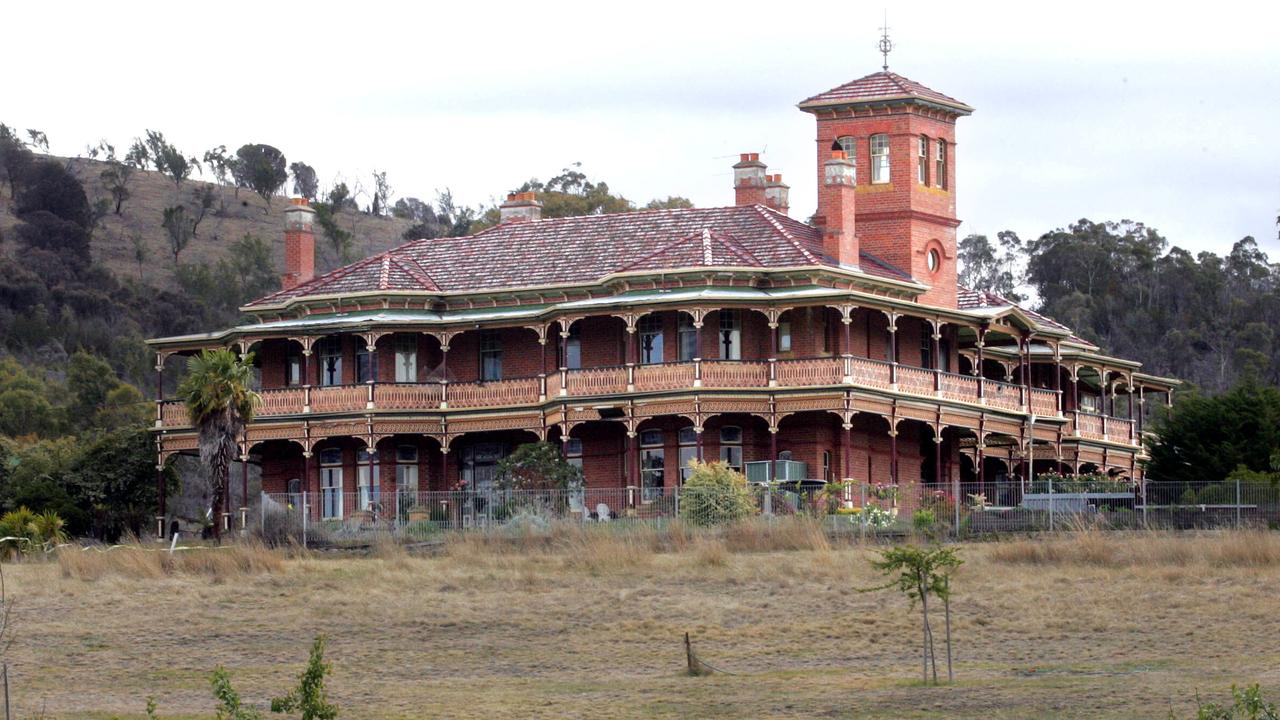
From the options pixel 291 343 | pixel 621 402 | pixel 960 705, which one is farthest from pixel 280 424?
Result: pixel 960 705

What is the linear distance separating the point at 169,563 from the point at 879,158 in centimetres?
2318

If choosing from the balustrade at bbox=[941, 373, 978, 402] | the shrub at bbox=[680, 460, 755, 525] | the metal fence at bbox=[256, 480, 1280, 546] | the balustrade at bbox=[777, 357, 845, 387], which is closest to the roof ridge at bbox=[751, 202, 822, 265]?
the balustrade at bbox=[777, 357, 845, 387]

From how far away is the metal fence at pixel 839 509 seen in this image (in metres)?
47.4

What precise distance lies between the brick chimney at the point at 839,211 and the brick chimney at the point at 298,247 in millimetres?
14061

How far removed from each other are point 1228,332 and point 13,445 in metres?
53.8

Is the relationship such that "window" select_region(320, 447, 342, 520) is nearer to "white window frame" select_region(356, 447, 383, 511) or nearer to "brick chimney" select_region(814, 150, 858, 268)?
"white window frame" select_region(356, 447, 383, 511)

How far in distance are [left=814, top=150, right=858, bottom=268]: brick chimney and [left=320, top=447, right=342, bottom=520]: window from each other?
12.5 m

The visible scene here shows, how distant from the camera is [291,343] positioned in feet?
213

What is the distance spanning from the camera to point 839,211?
201 ft

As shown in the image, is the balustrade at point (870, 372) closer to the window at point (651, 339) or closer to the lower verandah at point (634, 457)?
the lower verandah at point (634, 457)

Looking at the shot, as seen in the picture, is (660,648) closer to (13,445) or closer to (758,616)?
(758,616)

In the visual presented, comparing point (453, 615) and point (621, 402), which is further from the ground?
point (621, 402)

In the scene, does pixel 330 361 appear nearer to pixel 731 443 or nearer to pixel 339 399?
pixel 339 399

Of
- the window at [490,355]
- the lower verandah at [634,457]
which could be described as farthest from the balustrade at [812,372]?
the window at [490,355]
